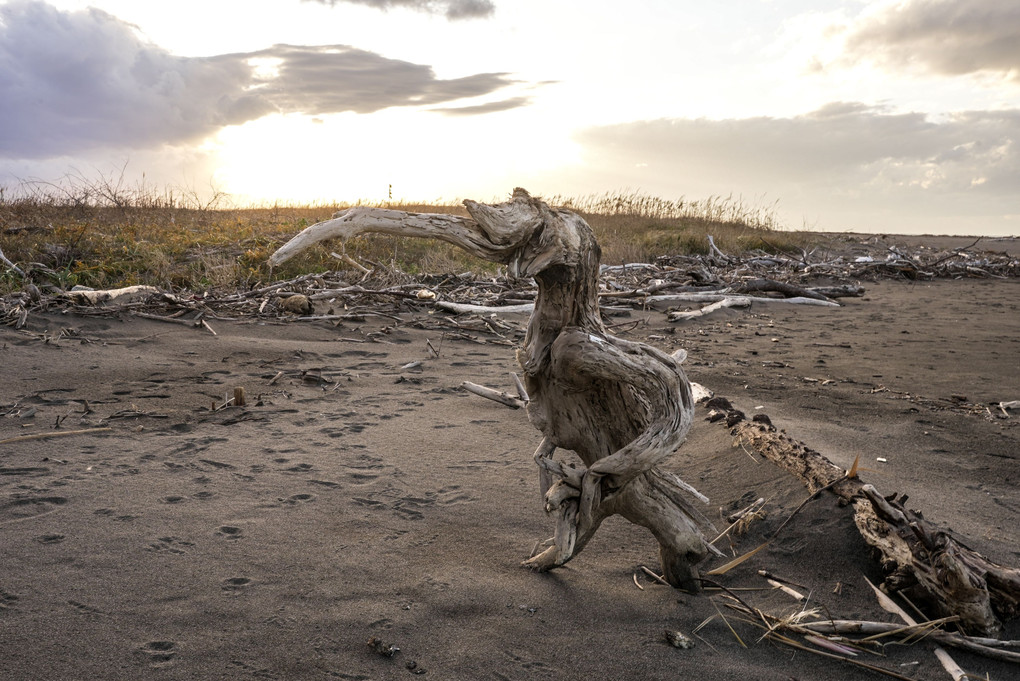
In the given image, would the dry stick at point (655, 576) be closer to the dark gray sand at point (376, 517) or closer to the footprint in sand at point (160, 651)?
the dark gray sand at point (376, 517)

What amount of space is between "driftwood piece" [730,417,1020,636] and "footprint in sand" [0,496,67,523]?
383cm

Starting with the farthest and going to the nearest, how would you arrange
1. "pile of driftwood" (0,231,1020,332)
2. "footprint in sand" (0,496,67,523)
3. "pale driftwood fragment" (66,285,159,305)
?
"pile of driftwood" (0,231,1020,332)
"pale driftwood fragment" (66,285,159,305)
"footprint in sand" (0,496,67,523)

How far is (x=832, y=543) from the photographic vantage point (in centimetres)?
321

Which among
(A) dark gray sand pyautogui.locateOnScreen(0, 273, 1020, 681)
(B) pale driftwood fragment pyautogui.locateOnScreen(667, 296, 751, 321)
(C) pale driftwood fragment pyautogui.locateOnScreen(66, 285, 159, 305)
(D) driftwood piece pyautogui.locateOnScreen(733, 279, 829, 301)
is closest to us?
(A) dark gray sand pyautogui.locateOnScreen(0, 273, 1020, 681)

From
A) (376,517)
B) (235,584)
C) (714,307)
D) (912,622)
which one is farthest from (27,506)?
(714,307)

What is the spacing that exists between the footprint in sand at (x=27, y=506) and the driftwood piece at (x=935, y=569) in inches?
151

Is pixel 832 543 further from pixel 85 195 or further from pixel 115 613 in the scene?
pixel 85 195

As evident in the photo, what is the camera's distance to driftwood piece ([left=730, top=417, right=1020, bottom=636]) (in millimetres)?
2621

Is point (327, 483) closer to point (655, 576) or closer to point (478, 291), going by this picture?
point (655, 576)

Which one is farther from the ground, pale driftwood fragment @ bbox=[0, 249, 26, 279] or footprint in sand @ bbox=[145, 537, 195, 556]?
pale driftwood fragment @ bbox=[0, 249, 26, 279]

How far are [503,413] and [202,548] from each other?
2673 mm

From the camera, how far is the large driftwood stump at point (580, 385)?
8.04 feet

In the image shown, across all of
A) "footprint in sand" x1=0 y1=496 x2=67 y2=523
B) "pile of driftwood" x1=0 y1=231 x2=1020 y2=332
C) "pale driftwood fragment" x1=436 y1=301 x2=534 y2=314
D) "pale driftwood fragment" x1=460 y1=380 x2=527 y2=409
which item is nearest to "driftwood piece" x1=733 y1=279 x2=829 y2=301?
"pile of driftwood" x1=0 y1=231 x2=1020 y2=332

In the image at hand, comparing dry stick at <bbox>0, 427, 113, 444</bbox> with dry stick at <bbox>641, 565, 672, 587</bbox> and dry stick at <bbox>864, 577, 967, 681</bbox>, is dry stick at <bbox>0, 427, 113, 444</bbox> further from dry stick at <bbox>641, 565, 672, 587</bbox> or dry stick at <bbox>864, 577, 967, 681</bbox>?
dry stick at <bbox>864, 577, 967, 681</bbox>
